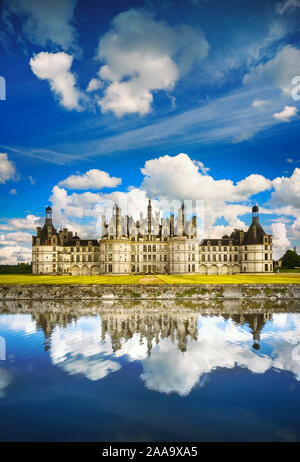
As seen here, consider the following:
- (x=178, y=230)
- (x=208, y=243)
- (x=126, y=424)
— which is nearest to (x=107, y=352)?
(x=126, y=424)

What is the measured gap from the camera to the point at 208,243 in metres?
78.4

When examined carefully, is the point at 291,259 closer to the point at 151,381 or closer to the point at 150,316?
the point at 150,316

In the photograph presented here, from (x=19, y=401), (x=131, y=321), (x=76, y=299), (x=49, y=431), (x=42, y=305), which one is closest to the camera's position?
(x=49, y=431)

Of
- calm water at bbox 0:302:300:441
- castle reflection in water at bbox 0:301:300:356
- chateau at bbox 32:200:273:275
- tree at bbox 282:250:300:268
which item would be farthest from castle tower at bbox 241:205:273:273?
calm water at bbox 0:302:300:441

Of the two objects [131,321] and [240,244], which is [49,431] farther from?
[240,244]

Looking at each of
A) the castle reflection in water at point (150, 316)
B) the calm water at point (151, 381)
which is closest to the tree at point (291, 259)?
the castle reflection in water at point (150, 316)

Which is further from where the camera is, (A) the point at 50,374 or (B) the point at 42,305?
(B) the point at 42,305

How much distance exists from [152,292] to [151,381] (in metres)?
25.4

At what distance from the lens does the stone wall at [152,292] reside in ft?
128

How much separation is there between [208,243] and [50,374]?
67.0m

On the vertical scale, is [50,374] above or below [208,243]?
below

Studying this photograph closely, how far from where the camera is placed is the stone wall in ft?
128

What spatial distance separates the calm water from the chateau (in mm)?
46242

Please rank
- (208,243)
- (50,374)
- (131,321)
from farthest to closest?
(208,243), (131,321), (50,374)
